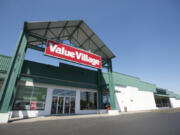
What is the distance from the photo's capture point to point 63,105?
12.6m

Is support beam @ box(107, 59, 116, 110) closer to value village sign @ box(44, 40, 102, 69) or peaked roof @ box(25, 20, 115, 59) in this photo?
peaked roof @ box(25, 20, 115, 59)

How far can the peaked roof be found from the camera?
39.4ft

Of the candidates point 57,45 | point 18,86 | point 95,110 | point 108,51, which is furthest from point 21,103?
point 108,51

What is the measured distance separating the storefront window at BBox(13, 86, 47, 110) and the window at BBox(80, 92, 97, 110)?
532 centimetres

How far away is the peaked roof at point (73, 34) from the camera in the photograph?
1202 cm

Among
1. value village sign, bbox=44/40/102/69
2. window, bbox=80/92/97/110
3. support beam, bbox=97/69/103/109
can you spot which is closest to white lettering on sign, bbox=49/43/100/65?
value village sign, bbox=44/40/102/69

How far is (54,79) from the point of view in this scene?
1249cm

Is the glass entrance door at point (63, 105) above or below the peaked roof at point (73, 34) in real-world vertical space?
below

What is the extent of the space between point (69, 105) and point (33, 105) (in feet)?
14.3

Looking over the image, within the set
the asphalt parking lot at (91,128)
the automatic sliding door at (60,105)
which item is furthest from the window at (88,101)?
the asphalt parking lot at (91,128)

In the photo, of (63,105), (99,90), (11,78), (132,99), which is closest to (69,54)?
(11,78)

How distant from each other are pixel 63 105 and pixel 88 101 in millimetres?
3961

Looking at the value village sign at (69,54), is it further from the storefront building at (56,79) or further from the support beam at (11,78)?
the support beam at (11,78)

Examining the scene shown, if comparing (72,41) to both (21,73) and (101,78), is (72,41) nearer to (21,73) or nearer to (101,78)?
(101,78)
